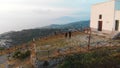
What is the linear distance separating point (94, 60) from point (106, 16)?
1881cm

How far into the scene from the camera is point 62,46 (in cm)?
4300

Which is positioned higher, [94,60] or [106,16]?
[106,16]

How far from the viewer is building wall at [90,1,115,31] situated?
165 feet

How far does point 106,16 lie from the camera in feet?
171

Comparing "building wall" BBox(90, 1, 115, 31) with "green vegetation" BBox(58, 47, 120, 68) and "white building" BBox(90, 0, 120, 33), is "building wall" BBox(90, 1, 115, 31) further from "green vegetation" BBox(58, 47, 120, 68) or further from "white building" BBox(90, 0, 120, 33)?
"green vegetation" BBox(58, 47, 120, 68)

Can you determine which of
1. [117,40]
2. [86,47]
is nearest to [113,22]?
[117,40]

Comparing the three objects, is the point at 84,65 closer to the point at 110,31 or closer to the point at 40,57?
the point at 40,57

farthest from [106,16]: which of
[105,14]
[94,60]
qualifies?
[94,60]

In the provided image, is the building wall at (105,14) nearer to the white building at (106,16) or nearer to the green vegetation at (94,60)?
the white building at (106,16)

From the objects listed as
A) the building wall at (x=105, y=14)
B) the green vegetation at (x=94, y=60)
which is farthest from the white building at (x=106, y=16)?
the green vegetation at (x=94, y=60)

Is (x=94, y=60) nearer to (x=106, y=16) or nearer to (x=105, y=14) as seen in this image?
(x=106, y=16)

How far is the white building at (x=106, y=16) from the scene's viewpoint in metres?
49.8

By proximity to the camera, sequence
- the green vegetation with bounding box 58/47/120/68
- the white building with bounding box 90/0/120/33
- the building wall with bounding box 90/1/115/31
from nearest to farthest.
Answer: the green vegetation with bounding box 58/47/120/68 < the white building with bounding box 90/0/120/33 < the building wall with bounding box 90/1/115/31

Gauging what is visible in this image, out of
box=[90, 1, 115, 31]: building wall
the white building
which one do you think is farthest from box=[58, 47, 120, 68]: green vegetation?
box=[90, 1, 115, 31]: building wall
